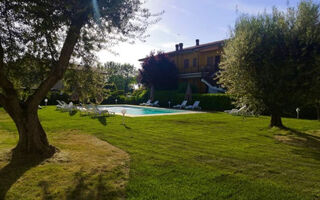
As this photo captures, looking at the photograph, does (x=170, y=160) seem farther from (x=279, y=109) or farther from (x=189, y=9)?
(x=279, y=109)

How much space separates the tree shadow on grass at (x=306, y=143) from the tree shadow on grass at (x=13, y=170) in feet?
22.5

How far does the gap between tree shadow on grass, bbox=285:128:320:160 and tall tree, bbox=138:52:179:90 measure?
75.1 ft

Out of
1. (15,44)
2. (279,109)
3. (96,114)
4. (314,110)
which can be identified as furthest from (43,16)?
(314,110)

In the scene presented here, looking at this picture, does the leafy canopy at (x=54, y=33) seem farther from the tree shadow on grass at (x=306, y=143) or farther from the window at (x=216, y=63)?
the window at (x=216, y=63)

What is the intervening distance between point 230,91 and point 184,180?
715 centimetres

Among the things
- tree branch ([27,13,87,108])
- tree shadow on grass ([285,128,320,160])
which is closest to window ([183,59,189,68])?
tree shadow on grass ([285,128,320,160])

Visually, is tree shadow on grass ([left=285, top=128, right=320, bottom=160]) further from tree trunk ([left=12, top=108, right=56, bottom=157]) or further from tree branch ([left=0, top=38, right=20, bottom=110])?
tree branch ([left=0, top=38, right=20, bottom=110])

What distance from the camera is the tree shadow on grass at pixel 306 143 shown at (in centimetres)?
650

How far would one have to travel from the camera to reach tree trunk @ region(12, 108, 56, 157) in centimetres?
552

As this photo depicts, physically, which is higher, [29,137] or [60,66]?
[60,66]

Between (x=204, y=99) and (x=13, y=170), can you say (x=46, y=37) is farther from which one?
(x=204, y=99)

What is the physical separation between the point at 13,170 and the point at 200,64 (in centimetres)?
2992

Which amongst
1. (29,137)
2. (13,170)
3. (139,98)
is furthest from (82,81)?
(139,98)

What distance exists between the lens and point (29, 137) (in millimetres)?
5578
